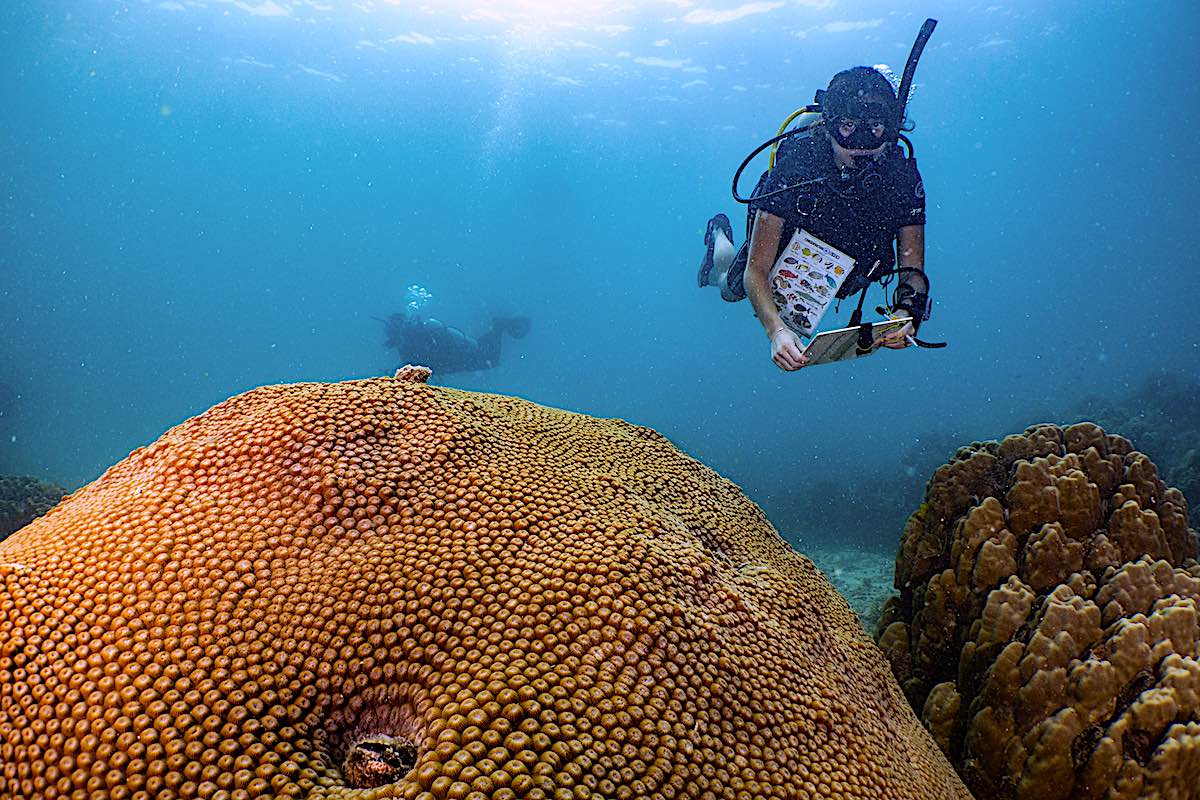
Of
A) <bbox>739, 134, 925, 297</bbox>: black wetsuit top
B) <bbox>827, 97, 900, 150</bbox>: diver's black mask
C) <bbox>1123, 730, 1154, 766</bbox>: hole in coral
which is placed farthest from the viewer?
<bbox>739, 134, 925, 297</bbox>: black wetsuit top

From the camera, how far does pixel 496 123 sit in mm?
73812

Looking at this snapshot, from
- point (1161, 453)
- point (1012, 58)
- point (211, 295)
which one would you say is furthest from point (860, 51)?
point (211, 295)

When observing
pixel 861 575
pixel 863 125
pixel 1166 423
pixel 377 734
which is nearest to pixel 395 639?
pixel 377 734

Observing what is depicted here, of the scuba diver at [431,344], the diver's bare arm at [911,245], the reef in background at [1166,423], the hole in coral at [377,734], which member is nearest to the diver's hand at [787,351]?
the diver's bare arm at [911,245]

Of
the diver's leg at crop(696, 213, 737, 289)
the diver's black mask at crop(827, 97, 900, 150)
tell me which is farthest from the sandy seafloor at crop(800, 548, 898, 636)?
the diver's black mask at crop(827, 97, 900, 150)

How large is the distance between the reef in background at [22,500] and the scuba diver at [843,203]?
29.7 feet

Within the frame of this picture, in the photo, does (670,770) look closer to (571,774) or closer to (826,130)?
(571,774)

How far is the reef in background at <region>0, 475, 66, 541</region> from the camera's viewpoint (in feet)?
25.7

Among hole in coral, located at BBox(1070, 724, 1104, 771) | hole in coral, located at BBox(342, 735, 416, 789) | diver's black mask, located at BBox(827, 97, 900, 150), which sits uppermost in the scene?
diver's black mask, located at BBox(827, 97, 900, 150)

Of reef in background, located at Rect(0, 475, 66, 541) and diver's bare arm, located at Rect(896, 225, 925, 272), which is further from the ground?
diver's bare arm, located at Rect(896, 225, 925, 272)

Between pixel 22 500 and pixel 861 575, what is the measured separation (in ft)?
43.0

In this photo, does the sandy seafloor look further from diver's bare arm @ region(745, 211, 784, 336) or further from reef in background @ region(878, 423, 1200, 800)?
diver's bare arm @ region(745, 211, 784, 336)

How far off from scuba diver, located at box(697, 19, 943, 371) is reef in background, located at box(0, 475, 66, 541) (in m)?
9.05

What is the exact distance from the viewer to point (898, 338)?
13.7ft
